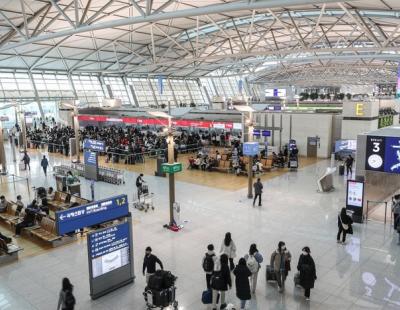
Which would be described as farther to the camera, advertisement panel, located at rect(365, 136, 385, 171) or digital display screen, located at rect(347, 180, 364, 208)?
digital display screen, located at rect(347, 180, 364, 208)

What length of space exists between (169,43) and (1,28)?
61.2 feet

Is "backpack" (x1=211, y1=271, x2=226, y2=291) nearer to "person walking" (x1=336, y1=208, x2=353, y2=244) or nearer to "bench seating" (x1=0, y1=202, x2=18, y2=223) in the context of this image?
"person walking" (x1=336, y1=208, x2=353, y2=244)

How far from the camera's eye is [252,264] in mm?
7707

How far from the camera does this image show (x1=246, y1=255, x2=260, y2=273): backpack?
770 centimetres

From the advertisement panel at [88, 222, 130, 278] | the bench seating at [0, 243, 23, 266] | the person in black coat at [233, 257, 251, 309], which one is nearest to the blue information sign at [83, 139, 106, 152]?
the bench seating at [0, 243, 23, 266]

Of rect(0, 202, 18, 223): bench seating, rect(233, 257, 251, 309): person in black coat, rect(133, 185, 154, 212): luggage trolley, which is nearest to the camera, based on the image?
rect(233, 257, 251, 309): person in black coat

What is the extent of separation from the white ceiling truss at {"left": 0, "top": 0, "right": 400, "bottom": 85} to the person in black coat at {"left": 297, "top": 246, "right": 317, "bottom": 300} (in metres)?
7.02

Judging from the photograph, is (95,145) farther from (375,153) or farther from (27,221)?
(375,153)

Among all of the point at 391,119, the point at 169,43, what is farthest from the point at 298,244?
the point at 169,43

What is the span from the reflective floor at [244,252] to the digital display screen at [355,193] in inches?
30.7

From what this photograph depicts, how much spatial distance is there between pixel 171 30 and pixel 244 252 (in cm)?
2761

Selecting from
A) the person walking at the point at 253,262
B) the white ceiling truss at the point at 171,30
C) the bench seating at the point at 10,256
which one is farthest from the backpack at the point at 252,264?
the white ceiling truss at the point at 171,30

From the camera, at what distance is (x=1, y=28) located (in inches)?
928

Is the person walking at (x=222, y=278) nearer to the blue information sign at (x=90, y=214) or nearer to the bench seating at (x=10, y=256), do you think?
the blue information sign at (x=90, y=214)
